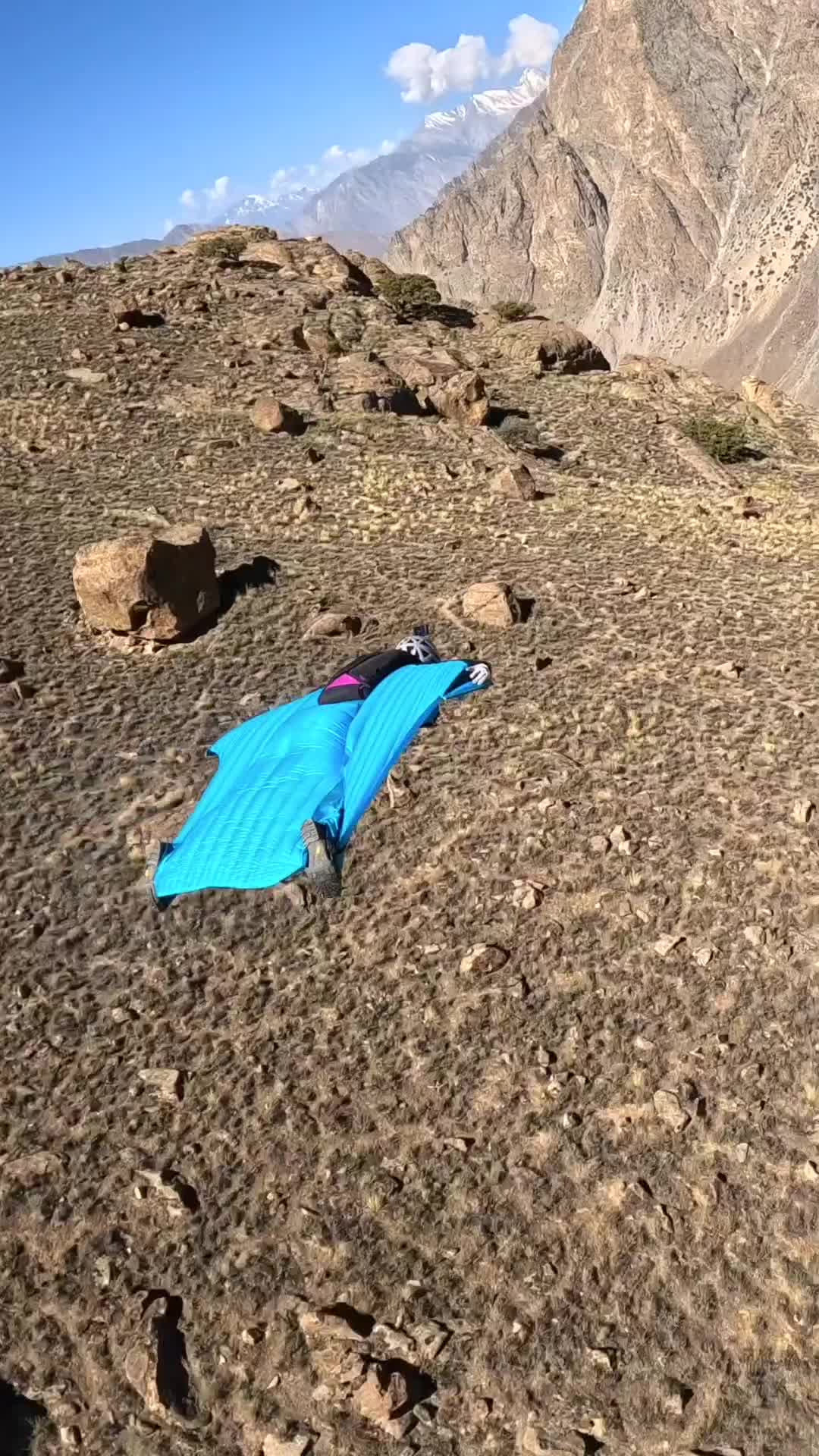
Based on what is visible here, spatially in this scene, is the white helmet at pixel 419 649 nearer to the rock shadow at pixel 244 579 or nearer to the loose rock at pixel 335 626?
the loose rock at pixel 335 626

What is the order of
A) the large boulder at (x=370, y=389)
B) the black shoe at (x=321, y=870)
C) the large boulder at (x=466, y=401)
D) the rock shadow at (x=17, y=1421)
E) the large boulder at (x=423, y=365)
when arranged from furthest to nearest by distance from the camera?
1. the large boulder at (x=423, y=365)
2. the large boulder at (x=370, y=389)
3. the large boulder at (x=466, y=401)
4. the black shoe at (x=321, y=870)
5. the rock shadow at (x=17, y=1421)

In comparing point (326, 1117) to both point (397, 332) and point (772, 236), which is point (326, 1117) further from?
point (772, 236)

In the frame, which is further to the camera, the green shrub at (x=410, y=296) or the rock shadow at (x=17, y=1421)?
the green shrub at (x=410, y=296)

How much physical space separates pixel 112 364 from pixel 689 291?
366 ft

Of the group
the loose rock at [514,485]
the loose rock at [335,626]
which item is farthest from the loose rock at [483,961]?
the loose rock at [514,485]

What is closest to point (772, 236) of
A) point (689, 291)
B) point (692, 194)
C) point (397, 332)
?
point (689, 291)

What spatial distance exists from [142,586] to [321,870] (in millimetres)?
5572

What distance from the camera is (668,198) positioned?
120m

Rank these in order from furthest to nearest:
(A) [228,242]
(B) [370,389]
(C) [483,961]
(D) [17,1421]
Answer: (A) [228,242], (B) [370,389], (C) [483,961], (D) [17,1421]

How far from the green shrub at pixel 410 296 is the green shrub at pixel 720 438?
10.5 m

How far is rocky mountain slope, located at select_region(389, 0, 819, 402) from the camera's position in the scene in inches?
3851

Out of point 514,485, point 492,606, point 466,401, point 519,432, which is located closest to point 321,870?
point 492,606

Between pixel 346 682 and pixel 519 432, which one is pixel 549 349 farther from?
pixel 346 682

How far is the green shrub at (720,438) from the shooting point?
18.4 meters
